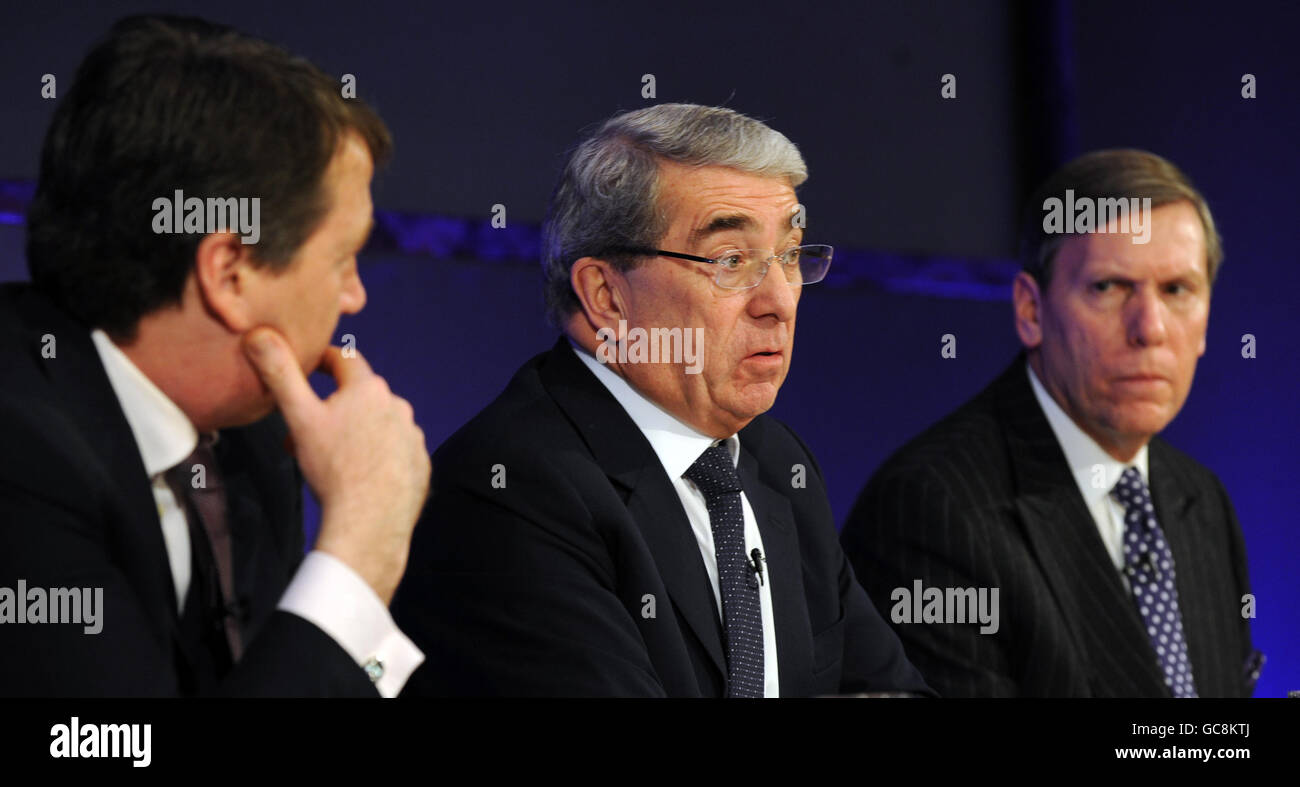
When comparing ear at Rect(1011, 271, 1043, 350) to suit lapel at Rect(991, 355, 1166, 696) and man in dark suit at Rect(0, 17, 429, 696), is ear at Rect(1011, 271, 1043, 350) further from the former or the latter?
man in dark suit at Rect(0, 17, 429, 696)

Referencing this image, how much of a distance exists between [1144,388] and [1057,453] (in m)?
0.24

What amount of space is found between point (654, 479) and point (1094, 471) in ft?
4.03

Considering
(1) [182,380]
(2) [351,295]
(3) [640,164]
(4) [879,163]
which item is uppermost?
(4) [879,163]

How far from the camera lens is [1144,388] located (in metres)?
3.05

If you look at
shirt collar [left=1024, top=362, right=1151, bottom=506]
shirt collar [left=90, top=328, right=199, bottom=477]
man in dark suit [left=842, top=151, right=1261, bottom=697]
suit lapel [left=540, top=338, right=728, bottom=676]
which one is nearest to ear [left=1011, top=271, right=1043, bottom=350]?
man in dark suit [left=842, top=151, right=1261, bottom=697]

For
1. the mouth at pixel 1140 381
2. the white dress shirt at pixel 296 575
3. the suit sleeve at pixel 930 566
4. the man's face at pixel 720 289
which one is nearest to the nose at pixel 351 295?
the white dress shirt at pixel 296 575

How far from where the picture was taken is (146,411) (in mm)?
1637

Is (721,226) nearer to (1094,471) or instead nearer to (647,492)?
(647,492)

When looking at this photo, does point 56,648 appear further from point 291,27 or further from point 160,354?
point 291,27

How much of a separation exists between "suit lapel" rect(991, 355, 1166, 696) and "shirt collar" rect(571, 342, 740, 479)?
0.86m

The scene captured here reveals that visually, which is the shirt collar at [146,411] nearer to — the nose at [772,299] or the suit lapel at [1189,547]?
the nose at [772,299]

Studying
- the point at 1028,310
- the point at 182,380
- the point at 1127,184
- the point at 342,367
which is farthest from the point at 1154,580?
the point at 182,380

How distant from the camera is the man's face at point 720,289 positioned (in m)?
2.38

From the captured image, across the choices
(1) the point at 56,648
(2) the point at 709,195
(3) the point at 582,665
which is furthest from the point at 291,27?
(1) the point at 56,648
